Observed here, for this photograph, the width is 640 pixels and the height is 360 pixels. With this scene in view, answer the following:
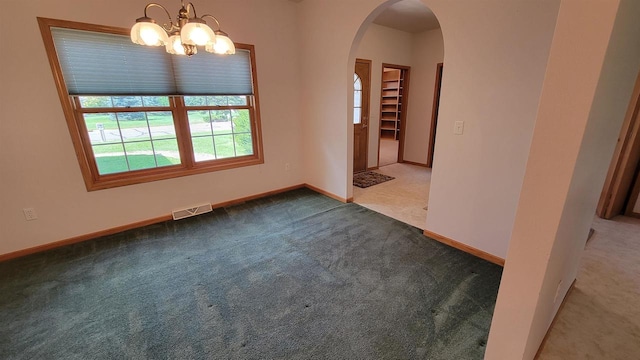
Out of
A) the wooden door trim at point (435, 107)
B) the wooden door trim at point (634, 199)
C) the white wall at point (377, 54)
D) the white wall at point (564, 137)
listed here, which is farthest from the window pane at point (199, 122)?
the wooden door trim at point (634, 199)

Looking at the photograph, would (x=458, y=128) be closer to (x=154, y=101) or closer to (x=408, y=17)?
(x=408, y=17)

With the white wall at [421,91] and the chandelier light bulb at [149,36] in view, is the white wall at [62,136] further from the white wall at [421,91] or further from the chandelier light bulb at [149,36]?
the white wall at [421,91]

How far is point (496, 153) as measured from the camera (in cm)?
216

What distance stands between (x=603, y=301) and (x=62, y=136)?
15.5 feet

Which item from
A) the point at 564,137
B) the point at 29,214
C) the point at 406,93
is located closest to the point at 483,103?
the point at 564,137

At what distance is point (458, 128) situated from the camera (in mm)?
2330

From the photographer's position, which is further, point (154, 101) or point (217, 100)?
point (217, 100)

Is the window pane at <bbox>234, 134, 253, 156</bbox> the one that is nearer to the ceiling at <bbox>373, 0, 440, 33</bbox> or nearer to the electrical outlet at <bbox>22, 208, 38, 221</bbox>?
the electrical outlet at <bbox>22, 208, 38, 221</bbox>

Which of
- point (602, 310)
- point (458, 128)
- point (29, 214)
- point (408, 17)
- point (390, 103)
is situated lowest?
point (602, 310)

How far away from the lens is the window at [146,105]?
247 cm

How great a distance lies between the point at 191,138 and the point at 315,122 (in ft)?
5.51

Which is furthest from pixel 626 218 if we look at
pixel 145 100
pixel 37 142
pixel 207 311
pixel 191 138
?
pixel 37 142

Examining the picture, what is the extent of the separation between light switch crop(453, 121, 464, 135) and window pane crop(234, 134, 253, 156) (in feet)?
8.56

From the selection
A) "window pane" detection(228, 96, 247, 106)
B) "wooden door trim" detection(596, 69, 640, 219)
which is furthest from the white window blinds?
"wooden door trim" detection(596, 69, 640, 219)
